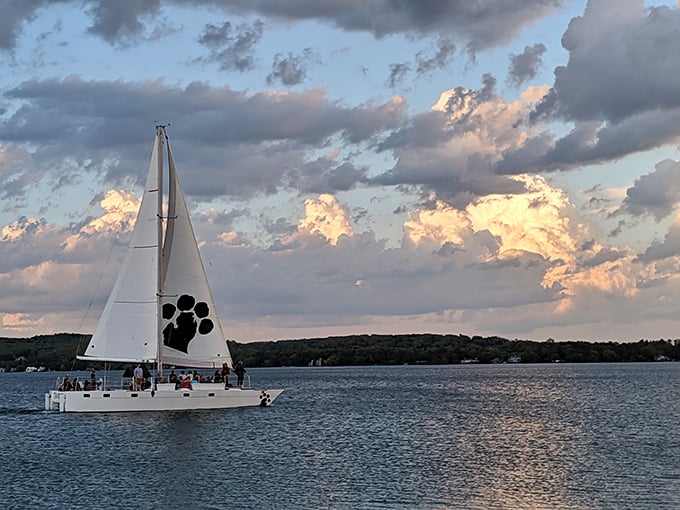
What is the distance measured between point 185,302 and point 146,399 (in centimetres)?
681

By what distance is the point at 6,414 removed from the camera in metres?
69.6

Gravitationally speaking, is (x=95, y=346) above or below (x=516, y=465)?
above

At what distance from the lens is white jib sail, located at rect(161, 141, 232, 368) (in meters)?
58.8

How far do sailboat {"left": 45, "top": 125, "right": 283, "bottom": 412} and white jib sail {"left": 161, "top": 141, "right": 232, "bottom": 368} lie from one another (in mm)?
57

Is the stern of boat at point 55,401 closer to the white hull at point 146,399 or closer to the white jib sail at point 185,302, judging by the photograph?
the white hull at point 146,399

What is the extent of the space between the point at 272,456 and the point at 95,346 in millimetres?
19410

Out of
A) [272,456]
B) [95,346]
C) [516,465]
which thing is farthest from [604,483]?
[95,346]

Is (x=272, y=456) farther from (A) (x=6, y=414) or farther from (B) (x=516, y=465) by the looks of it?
(A) (x=6, y=414)

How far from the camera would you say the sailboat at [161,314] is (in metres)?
57.2

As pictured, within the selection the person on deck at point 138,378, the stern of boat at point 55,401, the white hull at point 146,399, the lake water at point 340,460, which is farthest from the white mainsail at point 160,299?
the lake water at point 340,460

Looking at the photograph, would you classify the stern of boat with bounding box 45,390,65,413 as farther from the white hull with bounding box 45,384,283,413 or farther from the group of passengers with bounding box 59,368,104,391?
the group of passengers with bounding box 59,368,104,391

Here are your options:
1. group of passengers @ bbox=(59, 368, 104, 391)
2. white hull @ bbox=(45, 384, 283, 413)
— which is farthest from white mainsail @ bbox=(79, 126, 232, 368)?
white hull @ bbox=(45, 384, 283, 413)

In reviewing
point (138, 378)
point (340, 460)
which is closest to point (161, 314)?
point (138, 378)

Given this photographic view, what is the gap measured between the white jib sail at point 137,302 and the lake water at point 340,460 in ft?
12.2
